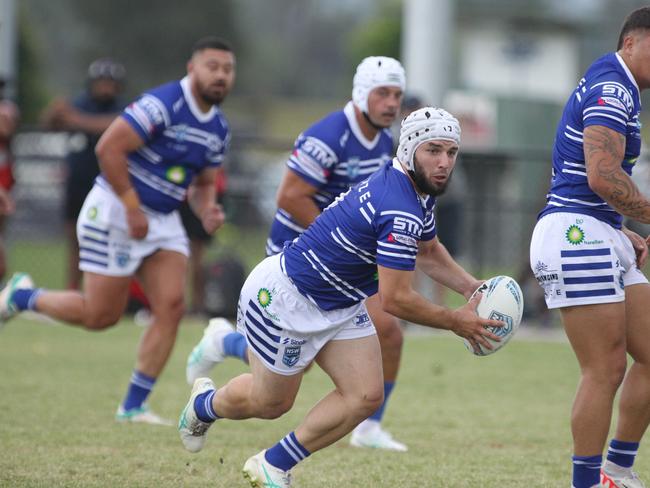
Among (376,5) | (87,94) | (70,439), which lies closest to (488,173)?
(87,94)

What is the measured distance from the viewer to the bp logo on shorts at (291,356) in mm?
5816

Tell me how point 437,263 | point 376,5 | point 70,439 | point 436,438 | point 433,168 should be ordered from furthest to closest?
point 376,5, point 436,438, point 70,439, point 437,263, point 433,168

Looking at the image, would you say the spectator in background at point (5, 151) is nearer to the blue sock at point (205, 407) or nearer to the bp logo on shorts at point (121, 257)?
the bp logo on shorts at point (121, 257)

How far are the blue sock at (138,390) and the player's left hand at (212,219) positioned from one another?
1.01 m

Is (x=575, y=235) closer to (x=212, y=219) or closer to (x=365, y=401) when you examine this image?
(x=365, y=401)

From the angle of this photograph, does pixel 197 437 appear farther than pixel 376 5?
No

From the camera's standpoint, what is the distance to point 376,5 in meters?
66.2

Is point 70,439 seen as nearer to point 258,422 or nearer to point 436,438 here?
point 258,422

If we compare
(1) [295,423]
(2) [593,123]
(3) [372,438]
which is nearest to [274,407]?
(3) [372,438]

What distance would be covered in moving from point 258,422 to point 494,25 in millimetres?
16166

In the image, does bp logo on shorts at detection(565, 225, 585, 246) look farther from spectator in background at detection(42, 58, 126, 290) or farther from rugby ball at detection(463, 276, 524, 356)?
spectator in background at detection(42, 58, 126, 290)

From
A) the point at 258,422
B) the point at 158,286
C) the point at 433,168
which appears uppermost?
the point at 433,168

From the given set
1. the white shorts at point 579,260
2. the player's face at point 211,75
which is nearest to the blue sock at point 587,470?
the white shorts at point 579,260

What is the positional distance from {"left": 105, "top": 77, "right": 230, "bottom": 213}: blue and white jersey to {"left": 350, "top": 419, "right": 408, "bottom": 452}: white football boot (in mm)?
1885
